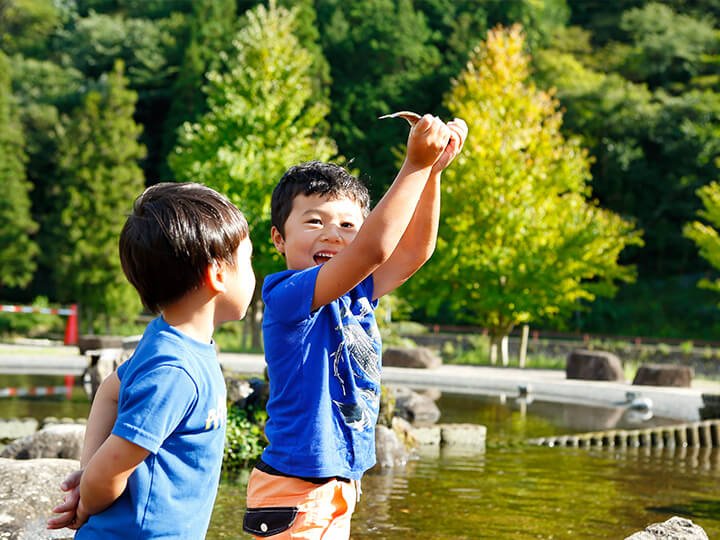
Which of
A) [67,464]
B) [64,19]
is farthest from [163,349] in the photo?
[64,19]

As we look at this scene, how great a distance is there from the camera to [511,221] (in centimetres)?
2333

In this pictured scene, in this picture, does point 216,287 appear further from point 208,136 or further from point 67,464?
point 208,136

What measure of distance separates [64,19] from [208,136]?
2732 cm

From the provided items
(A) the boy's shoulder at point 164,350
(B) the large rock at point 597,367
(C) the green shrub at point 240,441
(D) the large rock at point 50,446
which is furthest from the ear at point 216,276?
(B) the large rock at point 597,367

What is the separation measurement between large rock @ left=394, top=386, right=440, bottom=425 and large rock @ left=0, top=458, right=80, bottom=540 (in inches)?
277

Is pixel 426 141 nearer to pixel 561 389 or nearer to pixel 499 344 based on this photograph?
pixel 561 389

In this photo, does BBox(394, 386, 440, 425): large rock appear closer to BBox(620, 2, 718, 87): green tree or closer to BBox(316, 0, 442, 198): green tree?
BBox(316, 0, 442, 198): green tree

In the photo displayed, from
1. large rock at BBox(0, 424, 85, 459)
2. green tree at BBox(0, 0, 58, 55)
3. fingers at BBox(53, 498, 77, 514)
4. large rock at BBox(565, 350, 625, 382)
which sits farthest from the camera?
green tree at BBox(0, 0, 58, 55)

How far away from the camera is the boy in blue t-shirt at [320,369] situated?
7.74 ft

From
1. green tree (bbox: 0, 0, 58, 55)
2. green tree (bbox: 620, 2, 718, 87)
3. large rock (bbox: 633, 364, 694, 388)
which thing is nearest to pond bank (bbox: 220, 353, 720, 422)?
large rock (bbox: 633, 364, 694, 388)

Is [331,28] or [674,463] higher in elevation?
[331,28]

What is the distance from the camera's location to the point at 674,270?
3741 centimetres

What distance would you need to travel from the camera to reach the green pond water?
5.92 m

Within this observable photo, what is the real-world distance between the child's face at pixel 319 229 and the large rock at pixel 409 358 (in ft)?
55.5
